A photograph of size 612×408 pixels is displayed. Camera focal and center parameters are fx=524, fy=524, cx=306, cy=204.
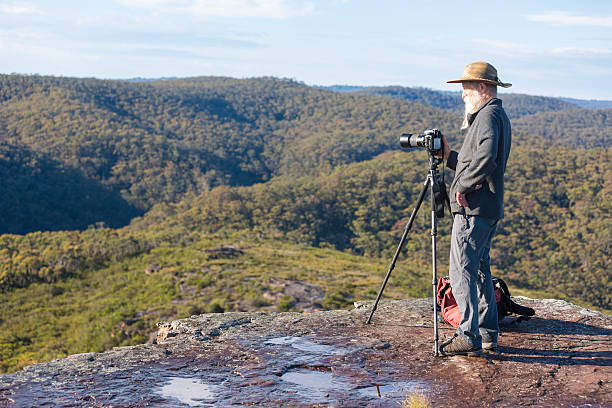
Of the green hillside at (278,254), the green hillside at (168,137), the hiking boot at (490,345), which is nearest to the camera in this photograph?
the hiking boot at (490,345)

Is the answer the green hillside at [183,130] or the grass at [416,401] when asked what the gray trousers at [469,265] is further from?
the green hillside at [183,130]

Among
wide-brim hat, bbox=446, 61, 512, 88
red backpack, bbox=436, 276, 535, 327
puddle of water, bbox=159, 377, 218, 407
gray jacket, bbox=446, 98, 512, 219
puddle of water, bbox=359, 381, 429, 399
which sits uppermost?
wide-brim hat, bbox=446, 61, 512, 88

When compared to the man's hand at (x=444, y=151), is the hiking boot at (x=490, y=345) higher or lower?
lower

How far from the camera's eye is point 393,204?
53.1 metres

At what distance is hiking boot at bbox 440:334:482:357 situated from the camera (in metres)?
3.50

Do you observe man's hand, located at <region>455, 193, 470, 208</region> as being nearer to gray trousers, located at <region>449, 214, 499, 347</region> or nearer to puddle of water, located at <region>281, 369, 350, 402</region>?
gray trousers, located at <region>449, 214, 499, 347</region>

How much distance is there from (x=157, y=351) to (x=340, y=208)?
163 ft

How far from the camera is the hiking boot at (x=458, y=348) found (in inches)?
138

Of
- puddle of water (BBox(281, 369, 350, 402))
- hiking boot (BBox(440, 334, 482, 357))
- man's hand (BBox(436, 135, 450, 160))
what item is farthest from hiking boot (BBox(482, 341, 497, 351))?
man's hand (BBox(436, 135, 450, 160))

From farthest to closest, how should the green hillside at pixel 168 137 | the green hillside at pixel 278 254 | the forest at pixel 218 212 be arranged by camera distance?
the green hillside at pixel 168 137
the forest at pixel 218 212
the green hillside at pixel 278 254

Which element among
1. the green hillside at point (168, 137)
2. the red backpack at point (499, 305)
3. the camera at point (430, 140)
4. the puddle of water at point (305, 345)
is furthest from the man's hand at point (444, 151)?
the green hillside at point (168, 137)

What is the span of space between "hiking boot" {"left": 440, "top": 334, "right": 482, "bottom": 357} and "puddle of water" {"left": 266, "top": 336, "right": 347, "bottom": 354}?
0.70 m

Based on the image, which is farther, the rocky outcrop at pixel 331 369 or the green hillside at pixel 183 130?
the green hillside at pixel 183 130

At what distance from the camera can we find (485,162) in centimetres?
326
